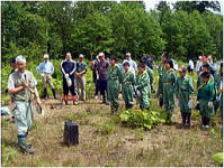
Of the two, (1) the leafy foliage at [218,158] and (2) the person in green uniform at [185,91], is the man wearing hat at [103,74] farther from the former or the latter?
(1) the leafy foliage at [218,158]

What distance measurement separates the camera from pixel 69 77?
13391 mm

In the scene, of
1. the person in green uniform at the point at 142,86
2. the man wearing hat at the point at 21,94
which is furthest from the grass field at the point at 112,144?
the person in green uniform at the point at 142,86

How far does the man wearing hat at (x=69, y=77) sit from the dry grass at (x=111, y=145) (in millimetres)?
1999

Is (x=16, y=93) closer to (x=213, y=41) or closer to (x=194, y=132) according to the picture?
(x=194, y=132)

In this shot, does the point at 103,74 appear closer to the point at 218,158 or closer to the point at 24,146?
the point at 24,146

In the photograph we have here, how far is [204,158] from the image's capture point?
7.85 meters

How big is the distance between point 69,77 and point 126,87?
2.34 metres

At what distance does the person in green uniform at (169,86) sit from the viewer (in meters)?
11.4

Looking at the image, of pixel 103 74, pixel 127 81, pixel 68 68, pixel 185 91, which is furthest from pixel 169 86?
pixel 68 68

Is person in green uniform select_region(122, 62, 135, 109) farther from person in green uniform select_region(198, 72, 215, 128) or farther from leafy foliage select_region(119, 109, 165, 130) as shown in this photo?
person in green uniform select_region(198, 72, 215, 128)

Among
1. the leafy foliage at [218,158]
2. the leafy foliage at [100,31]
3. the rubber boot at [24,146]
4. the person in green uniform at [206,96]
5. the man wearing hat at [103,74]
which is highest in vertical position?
the leafy foliage at [100,31]

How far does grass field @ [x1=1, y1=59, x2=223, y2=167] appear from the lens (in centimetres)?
752

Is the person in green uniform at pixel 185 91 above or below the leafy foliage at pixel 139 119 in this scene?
above

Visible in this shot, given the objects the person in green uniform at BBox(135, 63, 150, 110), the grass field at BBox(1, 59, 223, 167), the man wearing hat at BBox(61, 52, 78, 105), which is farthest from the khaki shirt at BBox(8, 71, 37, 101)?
the man wearing hat at BBox(61, 52, 78, 105)
